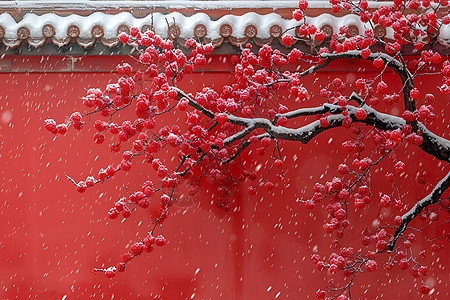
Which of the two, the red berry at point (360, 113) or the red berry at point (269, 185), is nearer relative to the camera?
the red berry at point (360, 113)

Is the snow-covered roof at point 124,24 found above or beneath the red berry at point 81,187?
above

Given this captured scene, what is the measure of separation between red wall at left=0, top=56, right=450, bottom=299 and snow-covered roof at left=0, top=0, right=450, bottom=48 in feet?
1.15

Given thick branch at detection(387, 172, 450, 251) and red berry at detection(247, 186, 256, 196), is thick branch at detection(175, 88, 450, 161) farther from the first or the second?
red berry at detection(247, 186, 256, 196)

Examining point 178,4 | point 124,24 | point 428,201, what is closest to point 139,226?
point 124,24

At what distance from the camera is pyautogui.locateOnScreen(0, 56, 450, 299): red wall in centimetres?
376

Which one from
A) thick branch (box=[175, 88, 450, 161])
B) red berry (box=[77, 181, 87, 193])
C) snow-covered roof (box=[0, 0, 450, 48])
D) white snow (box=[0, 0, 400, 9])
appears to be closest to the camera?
thick branch (box=[175, 88, 450, 161])

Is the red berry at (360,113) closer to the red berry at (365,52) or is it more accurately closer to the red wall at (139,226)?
the red berry at (365,52)

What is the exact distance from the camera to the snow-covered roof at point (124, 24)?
137 inches

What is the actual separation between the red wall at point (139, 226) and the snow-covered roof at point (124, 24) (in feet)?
1.15

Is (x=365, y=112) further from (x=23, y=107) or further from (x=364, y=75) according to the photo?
(x=23, y=107)

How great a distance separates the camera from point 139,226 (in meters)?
3.78

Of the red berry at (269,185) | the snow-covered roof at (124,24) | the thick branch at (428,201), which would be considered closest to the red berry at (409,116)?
the thick branch at (428,201)

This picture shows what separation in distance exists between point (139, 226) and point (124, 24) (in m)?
1.71

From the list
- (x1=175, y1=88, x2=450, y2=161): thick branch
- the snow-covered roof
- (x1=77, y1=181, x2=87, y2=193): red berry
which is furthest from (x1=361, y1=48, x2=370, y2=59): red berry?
(x1=77, y1=181, x2=87, y2=193): red berry
